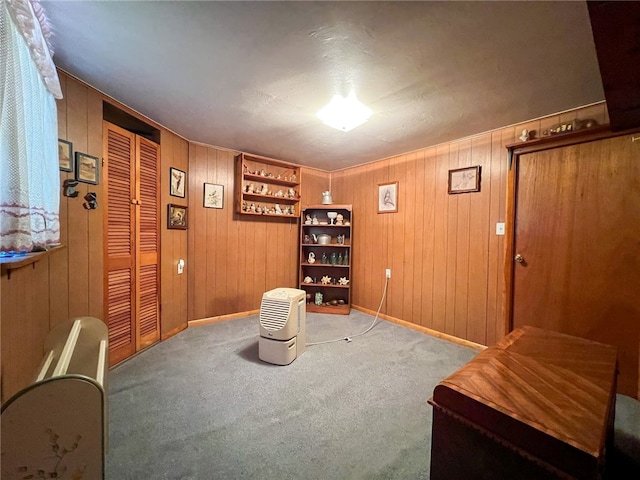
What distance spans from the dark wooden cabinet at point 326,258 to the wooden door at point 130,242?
179 centimetres

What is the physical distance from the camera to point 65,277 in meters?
1.64

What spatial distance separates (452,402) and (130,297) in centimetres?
243

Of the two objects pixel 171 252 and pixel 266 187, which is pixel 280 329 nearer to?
pixel 171 252

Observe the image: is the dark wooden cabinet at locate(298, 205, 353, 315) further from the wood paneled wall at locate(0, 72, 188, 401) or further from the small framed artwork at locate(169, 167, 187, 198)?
the wood paneled wall at locate(0, 72, 188, 401)

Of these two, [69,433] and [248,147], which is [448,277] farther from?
[69,433]

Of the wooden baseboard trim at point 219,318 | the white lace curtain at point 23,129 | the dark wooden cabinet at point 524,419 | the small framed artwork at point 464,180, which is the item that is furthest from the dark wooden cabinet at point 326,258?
the white lace curtain at point 23,129

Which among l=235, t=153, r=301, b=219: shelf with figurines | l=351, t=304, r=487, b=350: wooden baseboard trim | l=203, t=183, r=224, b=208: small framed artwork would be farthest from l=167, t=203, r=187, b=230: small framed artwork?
l=351, t=304, r=487, b=350: wooden baseboard trim

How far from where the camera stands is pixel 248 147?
2.94 m

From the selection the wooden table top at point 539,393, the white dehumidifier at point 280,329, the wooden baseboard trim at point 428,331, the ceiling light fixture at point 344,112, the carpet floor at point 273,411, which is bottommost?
the carpet floor at point 273,411

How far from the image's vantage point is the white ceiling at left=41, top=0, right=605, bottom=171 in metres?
1.08

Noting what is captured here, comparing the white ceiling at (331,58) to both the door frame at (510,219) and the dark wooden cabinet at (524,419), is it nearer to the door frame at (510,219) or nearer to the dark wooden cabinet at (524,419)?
the door frame at (510,219)

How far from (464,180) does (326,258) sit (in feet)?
6.47

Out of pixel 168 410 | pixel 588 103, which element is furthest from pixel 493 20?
pixel 168 410

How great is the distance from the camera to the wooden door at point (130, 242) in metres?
2.00
